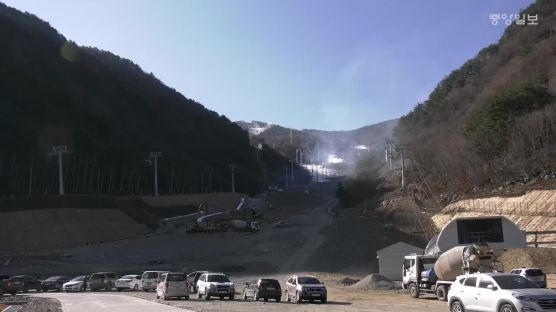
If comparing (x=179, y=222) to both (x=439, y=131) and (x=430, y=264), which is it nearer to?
(x=439, y=131)

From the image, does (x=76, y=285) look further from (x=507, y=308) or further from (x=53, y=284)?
(x=507, y=308)

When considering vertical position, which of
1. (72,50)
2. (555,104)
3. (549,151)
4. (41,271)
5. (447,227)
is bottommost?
(41,271)

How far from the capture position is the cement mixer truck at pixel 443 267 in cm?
2527

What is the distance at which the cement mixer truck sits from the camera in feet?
82.9

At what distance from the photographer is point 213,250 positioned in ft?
264

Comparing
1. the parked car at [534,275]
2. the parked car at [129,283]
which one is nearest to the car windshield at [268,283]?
the parked car at [534,275]

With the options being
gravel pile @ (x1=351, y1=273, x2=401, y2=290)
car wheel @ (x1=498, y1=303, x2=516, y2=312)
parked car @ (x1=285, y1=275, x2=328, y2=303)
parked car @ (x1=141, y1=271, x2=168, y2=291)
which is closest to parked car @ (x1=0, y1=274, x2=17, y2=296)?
parked car @ (x1=141, y1=271, x2=168, y2=291)

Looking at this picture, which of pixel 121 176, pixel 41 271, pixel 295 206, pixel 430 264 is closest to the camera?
pixel 430 264

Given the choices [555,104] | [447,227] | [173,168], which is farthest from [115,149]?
[447,227]

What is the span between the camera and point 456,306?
738 inches

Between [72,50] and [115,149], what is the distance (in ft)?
160

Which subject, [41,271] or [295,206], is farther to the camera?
[295,206]

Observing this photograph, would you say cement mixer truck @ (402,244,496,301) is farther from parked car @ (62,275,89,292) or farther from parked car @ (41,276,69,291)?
parked car @ (41,276,69,291)

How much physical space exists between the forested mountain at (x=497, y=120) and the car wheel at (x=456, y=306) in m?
53.3
